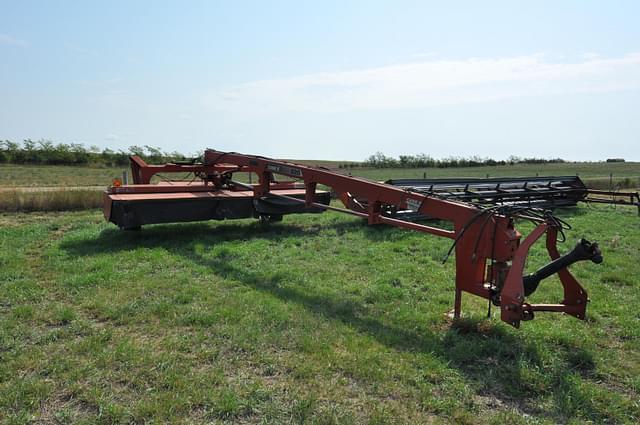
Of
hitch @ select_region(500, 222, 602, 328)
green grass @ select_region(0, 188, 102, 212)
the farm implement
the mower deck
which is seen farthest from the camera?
green grass @ select_region(0, 188, 102, 212)

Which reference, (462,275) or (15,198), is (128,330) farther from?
(15,198)

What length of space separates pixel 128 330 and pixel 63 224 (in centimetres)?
723

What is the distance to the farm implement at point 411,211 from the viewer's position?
413cm

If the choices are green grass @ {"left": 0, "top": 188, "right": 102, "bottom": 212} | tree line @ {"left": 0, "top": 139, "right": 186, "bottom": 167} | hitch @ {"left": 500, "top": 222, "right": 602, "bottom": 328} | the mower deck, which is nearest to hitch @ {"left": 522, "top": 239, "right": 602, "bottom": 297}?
hitch @ {"left": 500, "top": 222, "right": 602, "bottom": 328}

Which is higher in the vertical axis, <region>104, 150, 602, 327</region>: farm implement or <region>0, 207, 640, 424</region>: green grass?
<region>104, 150, 602, 327</region>: farm implement

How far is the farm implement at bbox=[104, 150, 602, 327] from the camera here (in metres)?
4.13

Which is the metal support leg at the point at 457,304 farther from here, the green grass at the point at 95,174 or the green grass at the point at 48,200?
the green grass at the point at 95,174

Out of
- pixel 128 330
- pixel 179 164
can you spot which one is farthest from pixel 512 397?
pixel 179 164

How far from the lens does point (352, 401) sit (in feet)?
11.1

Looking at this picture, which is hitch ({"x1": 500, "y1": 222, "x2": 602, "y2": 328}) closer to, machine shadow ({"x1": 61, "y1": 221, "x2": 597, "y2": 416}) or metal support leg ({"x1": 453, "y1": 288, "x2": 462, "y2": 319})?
machine shadow ({"x1": 61, "y1": 221, "x2": 597, "y2": 416})

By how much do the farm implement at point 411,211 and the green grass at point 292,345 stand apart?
0.43m

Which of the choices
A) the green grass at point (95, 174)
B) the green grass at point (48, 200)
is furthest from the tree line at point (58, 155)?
the green grass at point (48, 200)

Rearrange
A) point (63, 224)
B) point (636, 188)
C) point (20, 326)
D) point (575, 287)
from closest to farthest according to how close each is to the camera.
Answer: point (575, 287)
point (20, 326)
point (63, 224)
point (636, 188)

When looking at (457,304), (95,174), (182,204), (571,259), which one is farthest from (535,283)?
(95,174)
